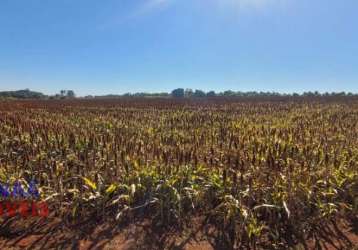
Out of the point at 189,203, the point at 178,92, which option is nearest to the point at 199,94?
the point at 178,92

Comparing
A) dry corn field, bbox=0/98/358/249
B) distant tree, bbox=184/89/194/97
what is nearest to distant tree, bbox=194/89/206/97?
distant tree, bbox=184/89/194/97

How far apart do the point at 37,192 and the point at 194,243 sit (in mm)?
2432

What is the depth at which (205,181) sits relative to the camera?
4.73 metres

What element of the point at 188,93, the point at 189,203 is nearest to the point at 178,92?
the point at 188,93

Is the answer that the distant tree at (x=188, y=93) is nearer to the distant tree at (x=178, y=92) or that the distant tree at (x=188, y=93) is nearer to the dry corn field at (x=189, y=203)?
the distant tree at (x=178, y=92)

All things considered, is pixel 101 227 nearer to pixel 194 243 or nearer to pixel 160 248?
pixel 160 248

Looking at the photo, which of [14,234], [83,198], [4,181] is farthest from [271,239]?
[4,181]

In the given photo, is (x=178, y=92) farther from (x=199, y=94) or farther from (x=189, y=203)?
(x=189, y=203)

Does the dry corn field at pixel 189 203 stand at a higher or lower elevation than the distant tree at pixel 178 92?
higher

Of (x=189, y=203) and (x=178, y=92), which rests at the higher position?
(x=189, y=203)

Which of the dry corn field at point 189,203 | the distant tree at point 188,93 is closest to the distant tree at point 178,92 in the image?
the distant tree at point 188,93

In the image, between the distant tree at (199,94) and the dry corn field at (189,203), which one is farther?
the distant tree at (199,94)

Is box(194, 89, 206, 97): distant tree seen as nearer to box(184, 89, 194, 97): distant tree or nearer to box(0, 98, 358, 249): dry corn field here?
box(184, 89, 194, 97): distant tree

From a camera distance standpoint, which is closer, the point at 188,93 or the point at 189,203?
the point at 189,203
